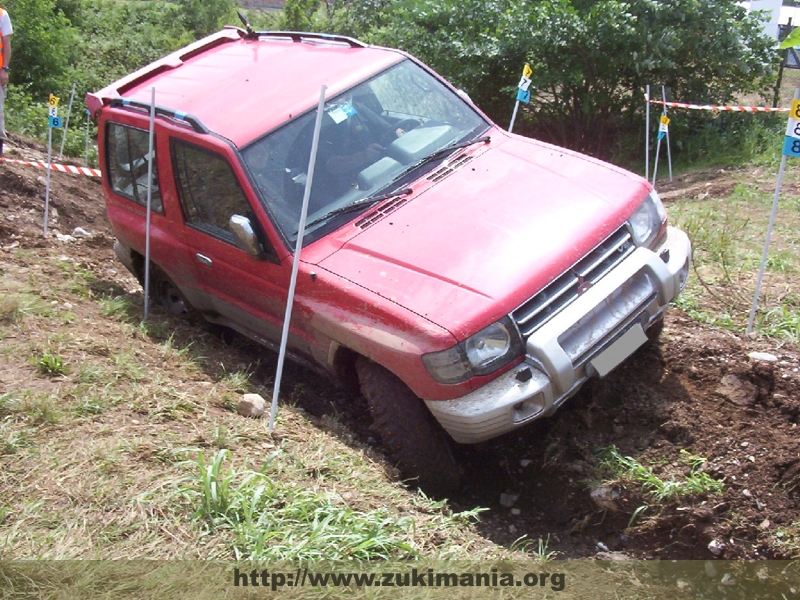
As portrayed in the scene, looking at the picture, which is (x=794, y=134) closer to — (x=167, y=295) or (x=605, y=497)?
(x=605, y=497)

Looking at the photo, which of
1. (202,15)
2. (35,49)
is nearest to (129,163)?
(35,49)

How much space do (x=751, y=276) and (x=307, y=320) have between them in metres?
3.44

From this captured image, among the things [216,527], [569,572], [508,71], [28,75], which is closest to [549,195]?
[569,572]

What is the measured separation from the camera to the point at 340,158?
491 cm

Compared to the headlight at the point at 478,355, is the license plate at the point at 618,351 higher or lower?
lower

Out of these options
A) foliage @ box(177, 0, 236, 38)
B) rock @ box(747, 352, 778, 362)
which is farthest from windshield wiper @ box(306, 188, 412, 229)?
foliage @ box(177, 0, 236, 38)

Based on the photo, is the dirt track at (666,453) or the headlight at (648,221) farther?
the headlight at (648,221)

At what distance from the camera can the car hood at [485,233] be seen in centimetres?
403

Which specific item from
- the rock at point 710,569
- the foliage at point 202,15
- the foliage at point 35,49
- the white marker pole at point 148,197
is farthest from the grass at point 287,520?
the foliage at point 202,15

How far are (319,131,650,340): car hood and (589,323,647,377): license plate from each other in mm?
456

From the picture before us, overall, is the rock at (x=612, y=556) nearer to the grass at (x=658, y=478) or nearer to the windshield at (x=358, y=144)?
the grass at (x=658, y=478)

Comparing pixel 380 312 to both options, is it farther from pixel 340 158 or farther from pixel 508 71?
pixel 508 71

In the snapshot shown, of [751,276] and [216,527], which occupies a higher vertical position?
[216,527]

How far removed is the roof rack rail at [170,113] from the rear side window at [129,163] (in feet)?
0.48
